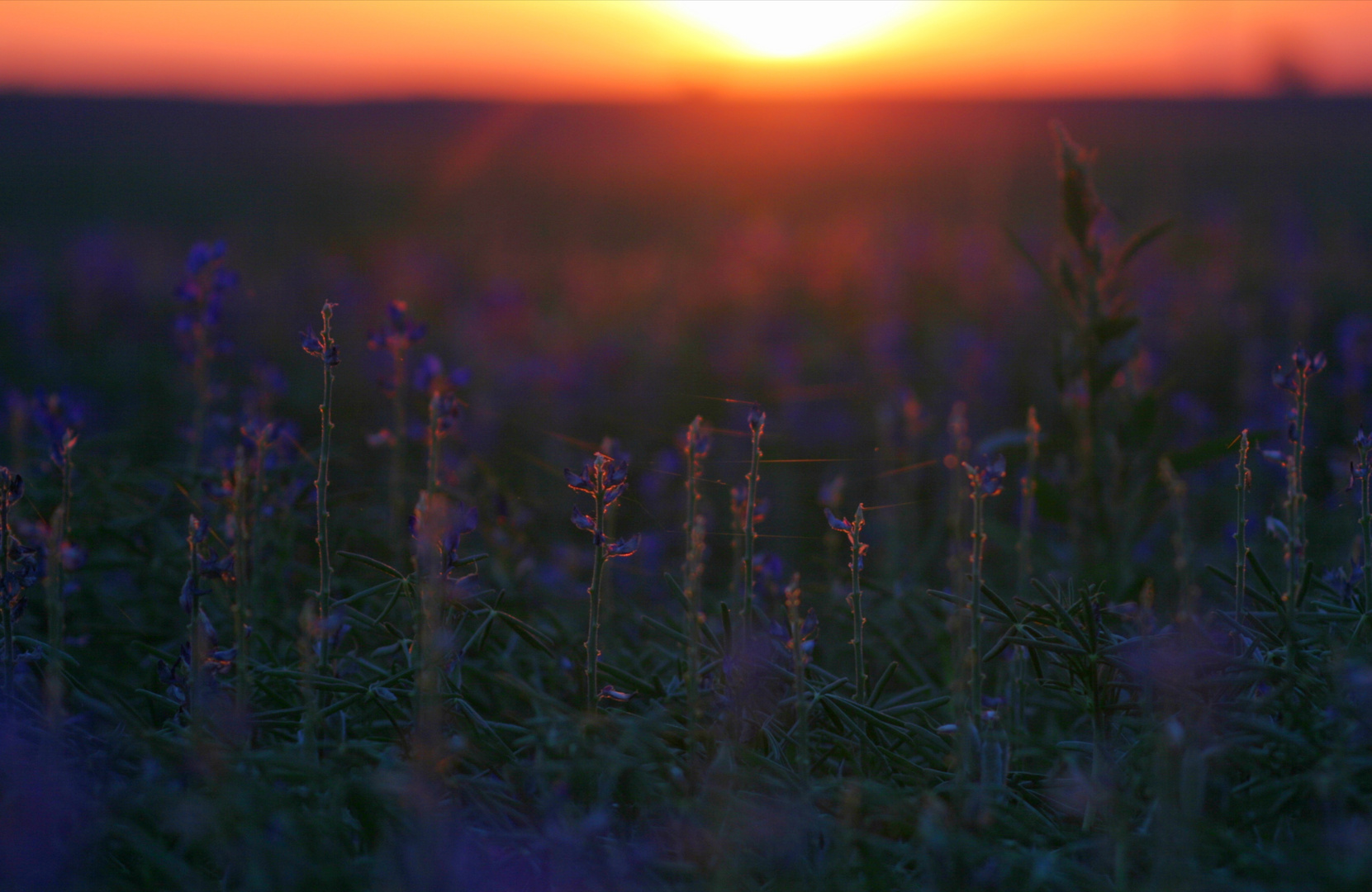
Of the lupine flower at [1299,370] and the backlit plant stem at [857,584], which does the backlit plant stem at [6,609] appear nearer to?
the backlit plant stem at [857,584]

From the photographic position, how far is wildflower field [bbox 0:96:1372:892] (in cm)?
130

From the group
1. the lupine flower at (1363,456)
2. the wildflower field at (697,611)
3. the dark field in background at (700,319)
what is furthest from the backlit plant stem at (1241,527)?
the dark field in background at (700,319)

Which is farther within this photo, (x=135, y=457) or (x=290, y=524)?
(x=135, y=457)

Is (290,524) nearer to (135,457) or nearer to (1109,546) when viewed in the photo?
(1109,546)


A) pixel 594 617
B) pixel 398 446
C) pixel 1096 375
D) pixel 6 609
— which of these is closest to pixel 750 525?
pixel 594 617

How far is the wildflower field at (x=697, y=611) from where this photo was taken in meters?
1.30

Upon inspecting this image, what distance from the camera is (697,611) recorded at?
68.6 inches

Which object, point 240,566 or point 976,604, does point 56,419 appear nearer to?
point 240,566

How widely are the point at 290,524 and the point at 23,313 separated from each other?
20.7ft

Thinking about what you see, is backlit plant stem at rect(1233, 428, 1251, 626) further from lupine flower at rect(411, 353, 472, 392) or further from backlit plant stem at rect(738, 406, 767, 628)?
lupine flower at rect(411, 353, 472, 392)

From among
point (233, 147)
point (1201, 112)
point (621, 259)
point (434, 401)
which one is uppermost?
point (1201, 112)

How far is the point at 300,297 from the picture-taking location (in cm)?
917

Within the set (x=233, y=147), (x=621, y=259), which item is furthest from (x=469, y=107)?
(x=621, y=259)

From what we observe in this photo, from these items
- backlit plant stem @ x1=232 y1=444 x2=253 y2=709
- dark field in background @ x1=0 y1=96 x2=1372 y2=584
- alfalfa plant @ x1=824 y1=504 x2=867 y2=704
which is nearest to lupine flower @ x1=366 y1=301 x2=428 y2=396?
dark field in background @ x1=0 y1=96 x2=1372 y2=584
